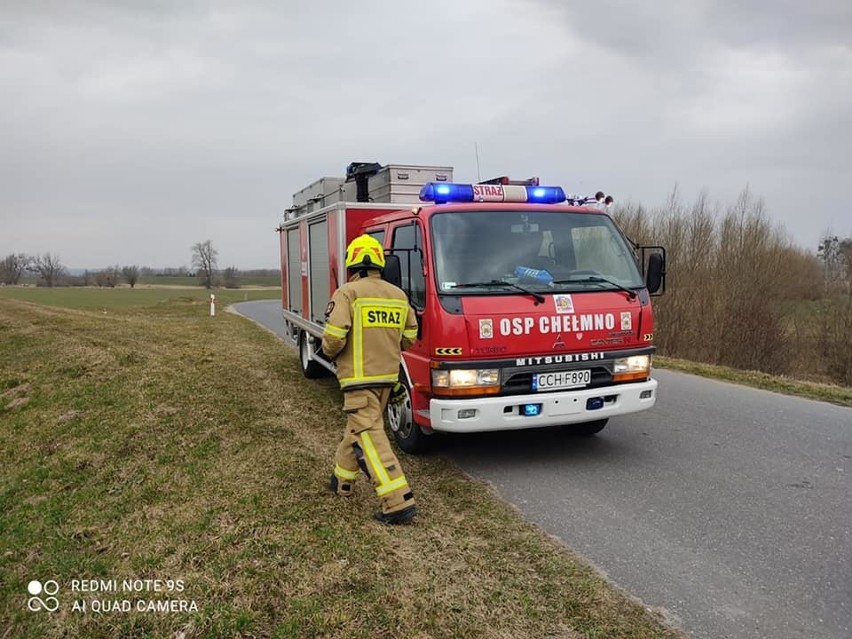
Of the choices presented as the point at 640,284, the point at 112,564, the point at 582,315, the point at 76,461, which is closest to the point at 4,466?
the point at 76,461

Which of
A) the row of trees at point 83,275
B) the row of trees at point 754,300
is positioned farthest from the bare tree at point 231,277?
the row of trees at point 754,300

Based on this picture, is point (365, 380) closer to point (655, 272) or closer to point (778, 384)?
point (655, 272)

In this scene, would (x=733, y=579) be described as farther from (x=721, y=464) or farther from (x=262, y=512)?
(x=262, y=512)

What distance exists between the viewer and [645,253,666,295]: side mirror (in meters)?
5.51

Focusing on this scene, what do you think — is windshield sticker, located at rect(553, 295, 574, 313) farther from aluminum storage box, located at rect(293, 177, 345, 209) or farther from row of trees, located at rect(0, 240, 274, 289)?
row of trees, located at rect(0, 240, 274, 289)

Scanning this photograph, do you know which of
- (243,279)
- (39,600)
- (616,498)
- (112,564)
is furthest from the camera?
(243,279)

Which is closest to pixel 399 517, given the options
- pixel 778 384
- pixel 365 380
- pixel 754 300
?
pixel 365 380

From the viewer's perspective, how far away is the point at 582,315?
5070 mm

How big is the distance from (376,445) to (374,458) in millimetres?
86

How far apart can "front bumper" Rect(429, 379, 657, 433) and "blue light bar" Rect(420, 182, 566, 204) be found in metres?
1.84

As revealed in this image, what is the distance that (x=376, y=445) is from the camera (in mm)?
4113

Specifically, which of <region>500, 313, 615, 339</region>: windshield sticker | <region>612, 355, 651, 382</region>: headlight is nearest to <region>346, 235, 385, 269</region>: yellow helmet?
<region>500, 313, 615, 339</region>: windshield sticker

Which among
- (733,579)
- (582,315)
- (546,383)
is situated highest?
(582,315)

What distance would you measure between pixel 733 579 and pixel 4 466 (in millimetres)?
6282
